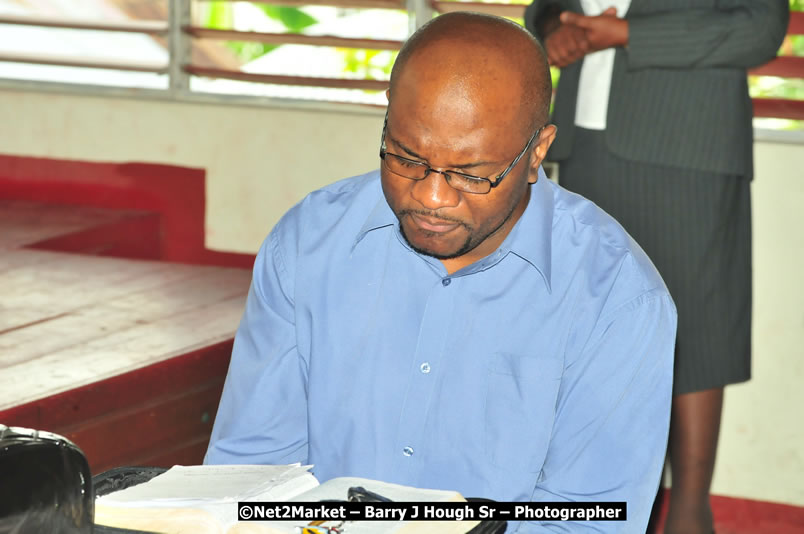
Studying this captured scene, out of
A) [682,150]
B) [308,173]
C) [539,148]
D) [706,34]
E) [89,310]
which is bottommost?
[89,310]

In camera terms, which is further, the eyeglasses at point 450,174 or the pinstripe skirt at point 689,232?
the pinstripe skirt at point 689,232

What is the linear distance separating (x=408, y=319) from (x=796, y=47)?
180 cm

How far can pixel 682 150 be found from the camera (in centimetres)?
234

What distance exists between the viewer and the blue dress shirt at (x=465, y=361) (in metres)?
1.35

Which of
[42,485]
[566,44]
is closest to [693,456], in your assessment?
[566,44]

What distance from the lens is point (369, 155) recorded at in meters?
3.13

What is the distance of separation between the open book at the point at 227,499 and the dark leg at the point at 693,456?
1460mm

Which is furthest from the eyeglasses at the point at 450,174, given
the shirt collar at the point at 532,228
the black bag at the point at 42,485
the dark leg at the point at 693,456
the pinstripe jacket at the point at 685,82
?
the dark leg at the point at 693,456

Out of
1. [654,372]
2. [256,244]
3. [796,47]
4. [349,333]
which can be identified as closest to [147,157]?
[256,244]

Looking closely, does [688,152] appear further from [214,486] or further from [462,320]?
[214,486]

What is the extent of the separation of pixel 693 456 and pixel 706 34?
0.86m

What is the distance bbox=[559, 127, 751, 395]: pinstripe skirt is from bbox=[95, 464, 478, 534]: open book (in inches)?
55.4

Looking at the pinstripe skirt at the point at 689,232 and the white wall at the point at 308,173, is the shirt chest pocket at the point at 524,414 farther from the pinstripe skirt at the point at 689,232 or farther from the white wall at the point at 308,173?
the white wall at the point at 308,173

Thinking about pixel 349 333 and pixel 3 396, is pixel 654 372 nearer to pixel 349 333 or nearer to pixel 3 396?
pixel 349 333
